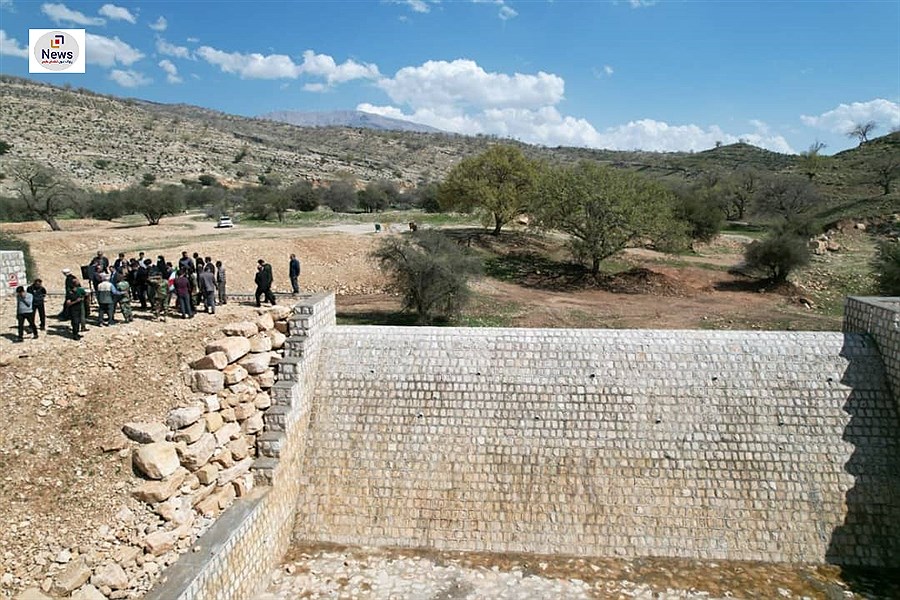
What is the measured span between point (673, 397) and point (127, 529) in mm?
10306

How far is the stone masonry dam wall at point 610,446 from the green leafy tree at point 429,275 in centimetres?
814

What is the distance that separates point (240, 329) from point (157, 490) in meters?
3.62

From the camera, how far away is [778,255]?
2822 cm

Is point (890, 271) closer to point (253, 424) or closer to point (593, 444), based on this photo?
point (593, 444)

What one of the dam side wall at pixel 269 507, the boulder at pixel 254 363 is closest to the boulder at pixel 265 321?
the dam side wall at pixel 269 507

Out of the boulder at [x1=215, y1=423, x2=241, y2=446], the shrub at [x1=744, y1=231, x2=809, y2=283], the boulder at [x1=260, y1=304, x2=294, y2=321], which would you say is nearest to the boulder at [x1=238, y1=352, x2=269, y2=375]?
the boulder at [x1=260, y1=304, x2=294, y2=321]

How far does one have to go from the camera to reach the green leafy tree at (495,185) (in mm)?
34906

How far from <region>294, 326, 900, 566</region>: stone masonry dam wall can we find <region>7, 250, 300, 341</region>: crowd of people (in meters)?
3.44

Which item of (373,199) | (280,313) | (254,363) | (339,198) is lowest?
(254,363)

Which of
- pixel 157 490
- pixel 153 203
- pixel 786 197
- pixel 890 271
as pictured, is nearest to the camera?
pixel 157 490

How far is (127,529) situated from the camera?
814cm

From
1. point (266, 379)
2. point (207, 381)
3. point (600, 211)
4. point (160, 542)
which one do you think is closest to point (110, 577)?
point (160, 542)

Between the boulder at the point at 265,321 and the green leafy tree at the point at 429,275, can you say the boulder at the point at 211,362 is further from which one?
the green leafy tree at the point at 429,275

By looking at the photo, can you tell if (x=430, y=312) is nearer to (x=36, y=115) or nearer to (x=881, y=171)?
(x=881, y=171)
